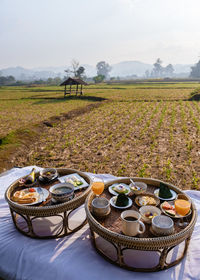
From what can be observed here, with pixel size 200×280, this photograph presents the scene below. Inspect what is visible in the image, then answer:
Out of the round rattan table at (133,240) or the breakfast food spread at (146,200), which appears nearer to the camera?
the round rattan table at (133,240)

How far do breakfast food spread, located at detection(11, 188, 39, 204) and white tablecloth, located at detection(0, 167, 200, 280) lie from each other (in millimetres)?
581

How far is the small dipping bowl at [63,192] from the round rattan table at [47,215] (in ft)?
0.30

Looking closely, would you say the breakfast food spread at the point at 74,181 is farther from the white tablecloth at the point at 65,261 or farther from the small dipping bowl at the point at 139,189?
the small dipping bowl at the point at 139,189

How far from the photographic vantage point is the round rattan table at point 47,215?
273 centimetres

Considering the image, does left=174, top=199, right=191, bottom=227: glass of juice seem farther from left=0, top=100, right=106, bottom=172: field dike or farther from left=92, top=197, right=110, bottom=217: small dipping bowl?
left=0, top=100, right=106, bottom=172: field dike

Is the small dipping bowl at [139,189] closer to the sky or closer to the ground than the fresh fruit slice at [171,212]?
closer to the sky

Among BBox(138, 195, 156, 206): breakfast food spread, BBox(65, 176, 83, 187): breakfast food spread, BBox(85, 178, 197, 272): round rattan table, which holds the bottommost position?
BBox(85, 178, 197, 272): round rattan table

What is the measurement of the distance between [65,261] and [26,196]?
110 centimetres

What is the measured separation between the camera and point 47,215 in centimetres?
274

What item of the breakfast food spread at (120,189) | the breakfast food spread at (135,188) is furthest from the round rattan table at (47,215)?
the breakfast food spread at (135,188)

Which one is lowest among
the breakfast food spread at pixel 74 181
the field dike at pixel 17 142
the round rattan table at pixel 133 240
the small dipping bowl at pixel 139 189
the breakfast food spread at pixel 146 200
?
the field dike at pixel 17 142

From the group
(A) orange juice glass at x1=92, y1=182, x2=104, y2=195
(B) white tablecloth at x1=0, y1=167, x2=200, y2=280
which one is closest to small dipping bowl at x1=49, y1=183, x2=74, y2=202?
(A) orange juice glass at x1=92, y1=182, x2=104, y2=195

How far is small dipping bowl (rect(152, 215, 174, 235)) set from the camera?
229cm

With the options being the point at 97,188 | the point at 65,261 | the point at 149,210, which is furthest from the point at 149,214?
the point at 65,261
